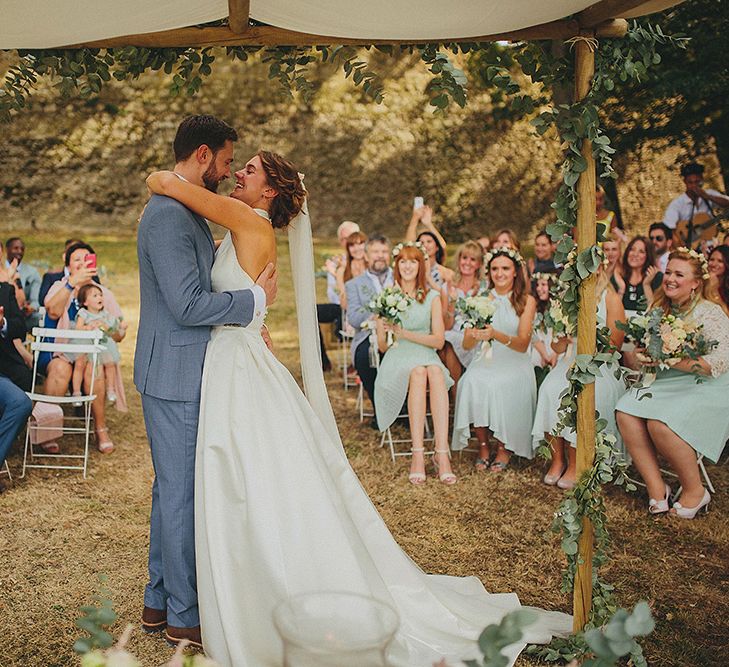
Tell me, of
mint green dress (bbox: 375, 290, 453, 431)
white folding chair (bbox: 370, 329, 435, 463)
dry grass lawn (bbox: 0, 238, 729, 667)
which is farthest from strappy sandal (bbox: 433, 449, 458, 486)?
mint green dress (bbox: 375, 290, 453, 431)

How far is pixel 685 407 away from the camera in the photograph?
17.2 feet

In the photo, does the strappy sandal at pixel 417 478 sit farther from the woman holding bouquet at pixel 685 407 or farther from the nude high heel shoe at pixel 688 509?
the nude high heel shoe at pixel 688 509

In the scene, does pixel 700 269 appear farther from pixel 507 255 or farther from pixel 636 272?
pixel 636 272

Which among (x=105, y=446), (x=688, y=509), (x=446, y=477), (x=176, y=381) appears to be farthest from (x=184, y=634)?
(x=105, y=446)

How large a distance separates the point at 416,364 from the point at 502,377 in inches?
24.3

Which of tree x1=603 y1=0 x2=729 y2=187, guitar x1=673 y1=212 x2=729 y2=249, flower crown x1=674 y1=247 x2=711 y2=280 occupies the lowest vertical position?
flower crown x1=674 y1=247 x2=711 y2=280

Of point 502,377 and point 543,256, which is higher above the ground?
point 543,256

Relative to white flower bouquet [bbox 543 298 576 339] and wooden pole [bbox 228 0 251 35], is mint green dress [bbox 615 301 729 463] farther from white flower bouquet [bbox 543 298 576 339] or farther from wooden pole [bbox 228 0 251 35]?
wooden pole [bbox 228 0 251 35]

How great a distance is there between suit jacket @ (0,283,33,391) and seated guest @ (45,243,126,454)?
0.18 metres

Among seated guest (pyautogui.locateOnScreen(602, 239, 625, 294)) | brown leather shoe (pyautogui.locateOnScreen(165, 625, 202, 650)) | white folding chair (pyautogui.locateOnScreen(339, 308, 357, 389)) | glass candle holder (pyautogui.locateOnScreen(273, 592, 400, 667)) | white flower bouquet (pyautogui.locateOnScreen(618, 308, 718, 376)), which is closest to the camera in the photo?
glass candle holder (pyautogui.locateOnScreen(273, 592, 400, 667))

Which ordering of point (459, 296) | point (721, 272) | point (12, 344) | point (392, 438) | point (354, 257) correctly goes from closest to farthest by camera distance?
point (721, 272) → point (12, 344) → point (392, 438) → point (459, 296) → point (354, 257)

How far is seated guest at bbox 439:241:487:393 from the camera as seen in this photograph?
23.7ft

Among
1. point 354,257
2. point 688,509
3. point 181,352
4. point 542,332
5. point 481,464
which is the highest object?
point 354,257

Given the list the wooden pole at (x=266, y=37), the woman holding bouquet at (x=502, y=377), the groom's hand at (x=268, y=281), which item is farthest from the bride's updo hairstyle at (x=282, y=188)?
the woman holding bouquet at (x=502, y=377)
